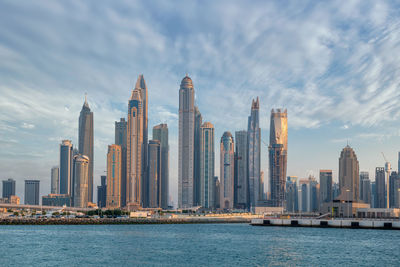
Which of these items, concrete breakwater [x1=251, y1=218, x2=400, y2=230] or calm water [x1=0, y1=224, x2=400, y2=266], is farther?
concrete breakwater [x1=251, y1=218, x2=400, y2=230]

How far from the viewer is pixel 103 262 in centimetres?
7650

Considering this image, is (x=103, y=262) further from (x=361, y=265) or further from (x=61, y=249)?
(x=361, y=265)

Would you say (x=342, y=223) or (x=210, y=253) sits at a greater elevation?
(x=210, y=253)

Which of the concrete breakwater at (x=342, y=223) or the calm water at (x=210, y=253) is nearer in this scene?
the calm water at (x=210, y=253)

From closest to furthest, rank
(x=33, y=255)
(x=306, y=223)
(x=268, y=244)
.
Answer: (x=33, y=255), (x=268, y=244), (x=306, y=223)

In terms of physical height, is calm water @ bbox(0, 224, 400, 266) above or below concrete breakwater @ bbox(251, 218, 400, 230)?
above

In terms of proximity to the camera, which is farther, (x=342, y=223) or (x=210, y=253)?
(x=342, y=223)

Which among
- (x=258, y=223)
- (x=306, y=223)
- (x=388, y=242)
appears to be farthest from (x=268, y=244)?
(x=258, y=223)

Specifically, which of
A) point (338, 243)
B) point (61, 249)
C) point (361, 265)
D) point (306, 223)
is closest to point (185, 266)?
point (361, 265)

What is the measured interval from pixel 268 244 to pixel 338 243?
1566 centimetres

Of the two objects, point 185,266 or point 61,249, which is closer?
point 185,266

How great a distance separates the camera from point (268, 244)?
10531 cm

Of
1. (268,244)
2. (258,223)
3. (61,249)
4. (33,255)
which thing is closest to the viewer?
(33,255)

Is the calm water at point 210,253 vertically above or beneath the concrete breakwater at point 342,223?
above
